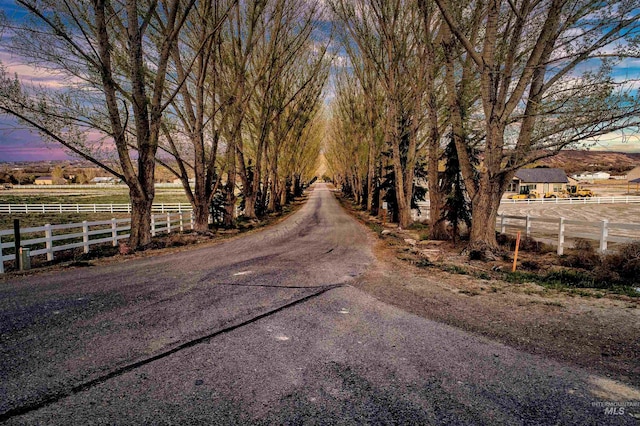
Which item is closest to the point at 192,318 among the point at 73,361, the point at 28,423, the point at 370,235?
the point at 73,361

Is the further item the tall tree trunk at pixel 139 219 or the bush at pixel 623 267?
the tall tree trunk at pixel 139 219

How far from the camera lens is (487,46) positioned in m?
8.49

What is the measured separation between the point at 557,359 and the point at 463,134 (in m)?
7.21

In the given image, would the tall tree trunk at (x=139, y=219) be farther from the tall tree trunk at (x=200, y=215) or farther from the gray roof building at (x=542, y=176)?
the gray roof building at (x=542, y=176)

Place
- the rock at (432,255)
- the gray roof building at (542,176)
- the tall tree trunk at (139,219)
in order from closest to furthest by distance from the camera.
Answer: the rock at (432,255)
the tall tree trunk at (139,219)
the gray roof building at (542,176)

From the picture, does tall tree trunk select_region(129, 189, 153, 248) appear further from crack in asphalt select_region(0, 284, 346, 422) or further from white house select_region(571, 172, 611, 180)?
white house select_region(571, 172, 611, 180)

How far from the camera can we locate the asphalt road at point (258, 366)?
269 cm

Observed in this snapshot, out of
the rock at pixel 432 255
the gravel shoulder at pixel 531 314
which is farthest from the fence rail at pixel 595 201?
the gravel shoulder at pixel 531 314

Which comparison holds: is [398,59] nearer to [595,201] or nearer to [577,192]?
[595,201]

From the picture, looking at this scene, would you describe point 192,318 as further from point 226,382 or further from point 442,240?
point 442,240

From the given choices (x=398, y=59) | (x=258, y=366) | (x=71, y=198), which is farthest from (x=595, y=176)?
(x=258, y=366)

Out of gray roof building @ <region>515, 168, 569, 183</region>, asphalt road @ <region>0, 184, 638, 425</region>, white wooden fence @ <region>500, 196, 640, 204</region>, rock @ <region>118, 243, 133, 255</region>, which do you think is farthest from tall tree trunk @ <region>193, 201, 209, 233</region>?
gray roof building @ <region>515, 168, 569, 183</region>

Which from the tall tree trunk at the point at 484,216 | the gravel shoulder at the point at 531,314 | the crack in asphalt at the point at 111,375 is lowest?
the gravel shoulder at the point at 531,314

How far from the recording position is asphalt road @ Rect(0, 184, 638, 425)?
269 cm
